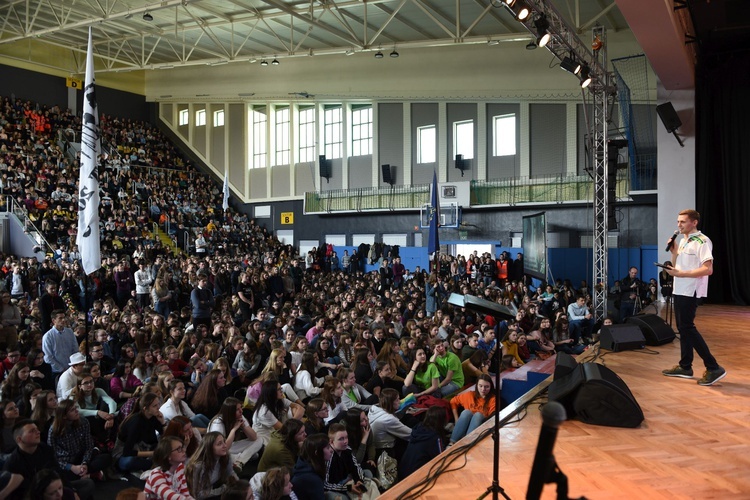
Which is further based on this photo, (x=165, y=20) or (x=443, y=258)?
(x=165, y=20)

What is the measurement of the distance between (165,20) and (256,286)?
1240 centimetres

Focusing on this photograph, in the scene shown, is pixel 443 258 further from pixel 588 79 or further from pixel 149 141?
pixel 149 141

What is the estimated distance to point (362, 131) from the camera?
23.6m

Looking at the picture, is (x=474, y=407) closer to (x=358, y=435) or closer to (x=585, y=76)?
(x=358, y=435)

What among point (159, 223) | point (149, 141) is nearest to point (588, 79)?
point (159, 223)

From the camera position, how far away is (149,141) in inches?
1094

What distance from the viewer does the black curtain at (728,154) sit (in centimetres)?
1032

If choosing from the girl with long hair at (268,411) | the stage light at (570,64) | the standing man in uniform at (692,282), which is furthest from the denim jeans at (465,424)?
the stage light at (570,64)

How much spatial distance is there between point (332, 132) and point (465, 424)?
20.8m

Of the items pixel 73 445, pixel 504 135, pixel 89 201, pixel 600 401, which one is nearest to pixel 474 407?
pixel 600 401

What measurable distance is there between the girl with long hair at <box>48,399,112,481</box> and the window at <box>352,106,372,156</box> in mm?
19682

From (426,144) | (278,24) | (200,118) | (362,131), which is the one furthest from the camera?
(200,118)

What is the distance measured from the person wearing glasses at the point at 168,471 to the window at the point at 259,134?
937 inches

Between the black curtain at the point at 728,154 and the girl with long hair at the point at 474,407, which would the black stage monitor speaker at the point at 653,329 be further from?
the black curtain at the point at 728,154
